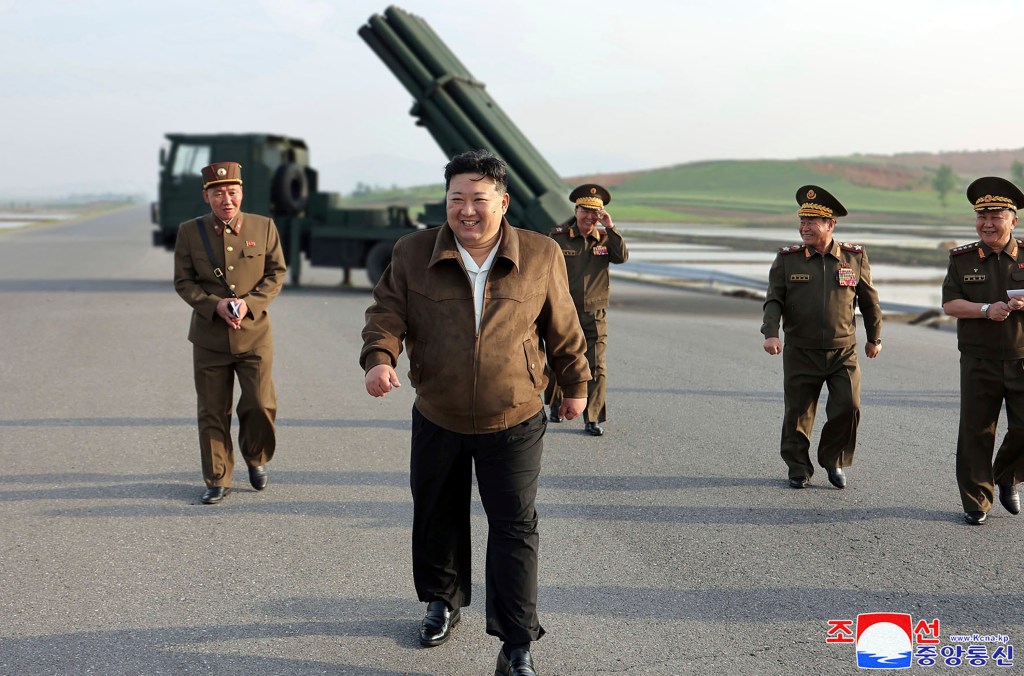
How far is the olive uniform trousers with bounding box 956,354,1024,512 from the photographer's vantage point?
19.2ft

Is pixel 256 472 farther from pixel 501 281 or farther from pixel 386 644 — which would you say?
pixel 501 281

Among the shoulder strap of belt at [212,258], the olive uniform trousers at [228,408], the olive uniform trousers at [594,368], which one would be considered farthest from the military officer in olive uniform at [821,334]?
the shoulder strap of belt at [212,258]

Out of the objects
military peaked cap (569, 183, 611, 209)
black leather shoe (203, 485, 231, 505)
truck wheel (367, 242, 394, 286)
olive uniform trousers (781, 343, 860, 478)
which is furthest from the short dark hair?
truck wheel (367, 242, 394, 286)

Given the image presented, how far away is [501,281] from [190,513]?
112 inches

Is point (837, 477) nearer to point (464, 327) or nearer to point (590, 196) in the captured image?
point (590, 196)

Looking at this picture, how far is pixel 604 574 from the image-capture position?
4980 millimetres

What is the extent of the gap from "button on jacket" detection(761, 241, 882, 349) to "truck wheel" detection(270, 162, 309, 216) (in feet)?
46.0

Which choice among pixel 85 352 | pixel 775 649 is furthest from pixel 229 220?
pixel 85 352

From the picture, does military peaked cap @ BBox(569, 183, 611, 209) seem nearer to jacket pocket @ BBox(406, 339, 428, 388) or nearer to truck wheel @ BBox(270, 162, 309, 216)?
jacket pocket @ BBox(406, 339, 428, 388)

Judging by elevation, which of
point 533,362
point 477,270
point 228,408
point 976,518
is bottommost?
point 976,518

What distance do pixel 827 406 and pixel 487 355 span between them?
341 cm

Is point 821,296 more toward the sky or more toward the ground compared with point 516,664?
more toward the sky

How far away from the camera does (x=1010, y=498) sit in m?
6.09
